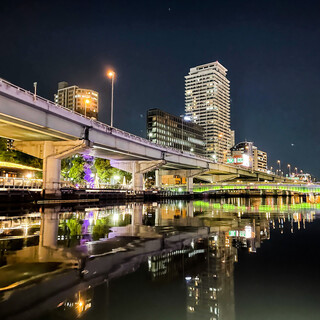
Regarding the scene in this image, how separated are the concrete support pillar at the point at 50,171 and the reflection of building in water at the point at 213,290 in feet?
123

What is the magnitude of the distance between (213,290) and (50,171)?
136 feet

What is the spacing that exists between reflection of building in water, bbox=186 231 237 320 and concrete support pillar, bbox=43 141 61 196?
37.6m

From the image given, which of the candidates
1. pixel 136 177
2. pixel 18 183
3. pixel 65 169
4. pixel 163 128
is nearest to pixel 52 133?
pixel 18 183

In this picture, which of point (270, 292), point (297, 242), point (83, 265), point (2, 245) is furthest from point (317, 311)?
point (2, 245)

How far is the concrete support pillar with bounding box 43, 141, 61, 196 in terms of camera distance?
43.4 meters

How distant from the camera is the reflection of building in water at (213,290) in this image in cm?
550

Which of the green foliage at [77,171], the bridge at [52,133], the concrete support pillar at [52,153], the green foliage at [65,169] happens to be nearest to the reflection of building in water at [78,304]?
the bridge at [52,133]

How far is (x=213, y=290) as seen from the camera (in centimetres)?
661

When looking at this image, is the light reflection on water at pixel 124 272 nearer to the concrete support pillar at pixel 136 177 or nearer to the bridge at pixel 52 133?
the bridge at pixel 52 133

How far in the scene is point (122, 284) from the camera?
6.85 m

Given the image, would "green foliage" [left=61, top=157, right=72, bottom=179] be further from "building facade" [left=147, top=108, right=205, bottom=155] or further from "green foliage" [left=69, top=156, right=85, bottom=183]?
"building facade" [left=147, top=108, right=205, bottom=155]

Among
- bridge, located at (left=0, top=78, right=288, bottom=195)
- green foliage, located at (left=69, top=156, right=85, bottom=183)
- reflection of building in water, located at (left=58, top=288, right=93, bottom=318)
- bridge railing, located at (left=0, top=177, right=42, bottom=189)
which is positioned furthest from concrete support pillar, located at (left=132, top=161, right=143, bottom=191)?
reflection of building in water, located at (left=58, top=288, right=93, bottom=318)

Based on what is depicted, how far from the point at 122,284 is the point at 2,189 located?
37.9 metres

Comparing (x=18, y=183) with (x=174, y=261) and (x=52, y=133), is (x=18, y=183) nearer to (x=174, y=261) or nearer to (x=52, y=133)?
(x=52, y=133)
